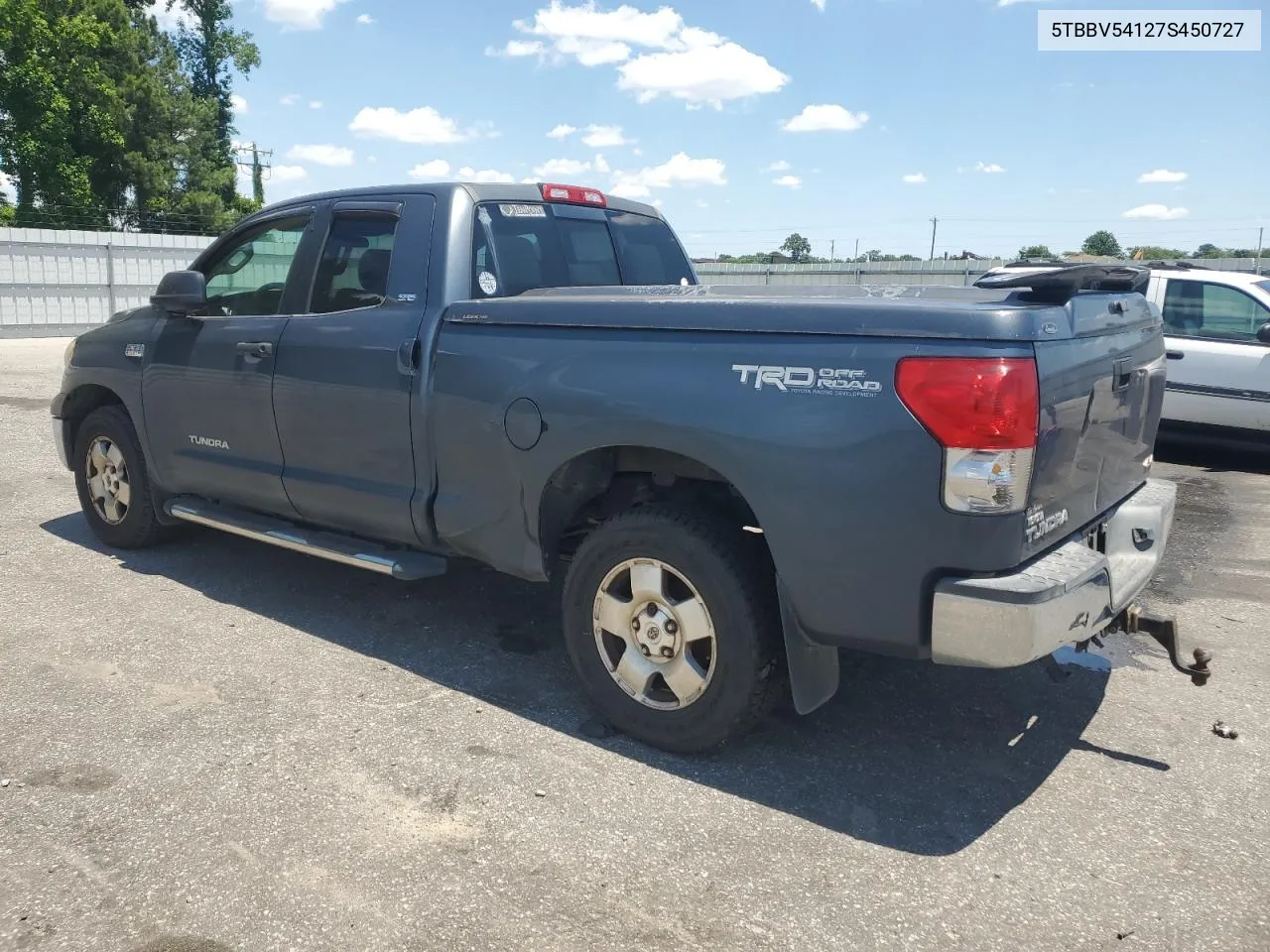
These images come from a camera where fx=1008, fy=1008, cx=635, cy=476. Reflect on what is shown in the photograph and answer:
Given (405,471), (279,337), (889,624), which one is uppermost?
(279,337)

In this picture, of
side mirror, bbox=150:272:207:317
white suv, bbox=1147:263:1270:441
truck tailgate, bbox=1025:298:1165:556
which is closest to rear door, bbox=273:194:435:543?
side mirror, bbox=150:272:207:317

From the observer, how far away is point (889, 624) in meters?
2.99

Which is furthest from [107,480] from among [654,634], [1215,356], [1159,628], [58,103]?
[58,103]

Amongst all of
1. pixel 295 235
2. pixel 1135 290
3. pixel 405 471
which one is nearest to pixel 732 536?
pixel 405 471

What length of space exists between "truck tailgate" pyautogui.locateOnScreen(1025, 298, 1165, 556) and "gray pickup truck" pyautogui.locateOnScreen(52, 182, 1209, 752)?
0.05 ft

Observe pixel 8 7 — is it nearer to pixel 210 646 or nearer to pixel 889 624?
pixel 210 646

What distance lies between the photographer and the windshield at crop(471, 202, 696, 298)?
14.1ft

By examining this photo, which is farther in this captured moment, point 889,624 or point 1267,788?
point 1267,788

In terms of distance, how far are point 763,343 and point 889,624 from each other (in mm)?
929

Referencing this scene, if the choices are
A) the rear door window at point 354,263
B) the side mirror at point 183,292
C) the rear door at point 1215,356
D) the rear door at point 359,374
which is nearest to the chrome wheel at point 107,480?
the side mirror at point 183,292

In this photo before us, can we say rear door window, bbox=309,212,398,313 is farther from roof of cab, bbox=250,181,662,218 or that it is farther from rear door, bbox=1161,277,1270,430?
rear door, bbox=1161,277,1270,430

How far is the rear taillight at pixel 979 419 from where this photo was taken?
9.05 ft

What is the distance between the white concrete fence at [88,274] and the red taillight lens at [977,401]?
634 inches

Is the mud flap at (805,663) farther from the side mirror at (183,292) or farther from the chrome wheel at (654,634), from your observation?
the side mirror at (183,292)
